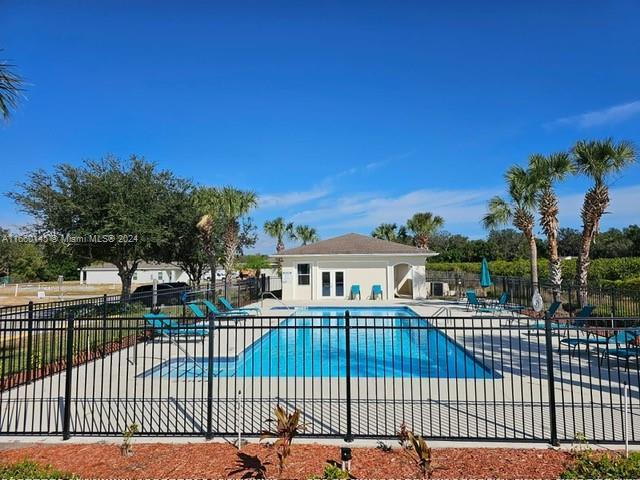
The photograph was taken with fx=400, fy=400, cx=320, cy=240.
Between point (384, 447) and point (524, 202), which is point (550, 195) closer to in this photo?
point (524, 202)

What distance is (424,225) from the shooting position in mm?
37812

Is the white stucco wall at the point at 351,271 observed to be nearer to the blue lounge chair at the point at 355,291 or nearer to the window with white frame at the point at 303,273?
the window with white frame at the point at 303,273

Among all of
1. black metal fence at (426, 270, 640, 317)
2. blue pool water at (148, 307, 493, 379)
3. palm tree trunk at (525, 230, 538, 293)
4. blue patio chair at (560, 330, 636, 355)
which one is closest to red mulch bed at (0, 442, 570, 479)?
blue pool water at (148, 307, 493, 379)

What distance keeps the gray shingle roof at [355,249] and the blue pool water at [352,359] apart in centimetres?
935

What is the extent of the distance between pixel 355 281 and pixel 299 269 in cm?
381

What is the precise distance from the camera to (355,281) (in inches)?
1041

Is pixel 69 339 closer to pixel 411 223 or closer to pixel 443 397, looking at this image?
pixel 443 397

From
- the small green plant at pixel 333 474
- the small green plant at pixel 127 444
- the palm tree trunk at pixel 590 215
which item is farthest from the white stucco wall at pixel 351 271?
the small green plant at pixel 333 474

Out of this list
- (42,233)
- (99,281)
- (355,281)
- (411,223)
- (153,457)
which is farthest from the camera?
(99,281)

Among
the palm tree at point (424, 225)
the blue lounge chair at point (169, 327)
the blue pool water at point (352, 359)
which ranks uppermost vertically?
the palm tree at point (424, 225)

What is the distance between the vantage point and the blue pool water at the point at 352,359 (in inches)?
258

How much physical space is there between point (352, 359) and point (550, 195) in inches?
536

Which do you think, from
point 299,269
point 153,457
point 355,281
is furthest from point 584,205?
point 153,457

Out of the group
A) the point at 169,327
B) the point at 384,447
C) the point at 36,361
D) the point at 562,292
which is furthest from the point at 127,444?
the point at 562,292
